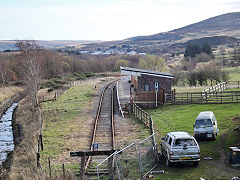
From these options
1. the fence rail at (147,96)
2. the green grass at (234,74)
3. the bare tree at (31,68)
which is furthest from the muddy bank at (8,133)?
the green grass at (234,74)

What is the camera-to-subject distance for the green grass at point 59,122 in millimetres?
22188

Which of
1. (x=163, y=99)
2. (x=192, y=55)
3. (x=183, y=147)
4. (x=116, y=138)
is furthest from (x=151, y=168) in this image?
(x=192, y=55)

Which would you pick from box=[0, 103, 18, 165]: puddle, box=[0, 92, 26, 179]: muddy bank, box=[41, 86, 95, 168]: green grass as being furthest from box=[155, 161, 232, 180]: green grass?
box=[0, 103, 18, 165]: puddle

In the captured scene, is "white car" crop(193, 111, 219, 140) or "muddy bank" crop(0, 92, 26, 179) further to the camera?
"muddy bank" crop(0, 92, 26, 179)

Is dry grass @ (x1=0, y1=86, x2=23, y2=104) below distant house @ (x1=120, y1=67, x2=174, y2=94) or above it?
below

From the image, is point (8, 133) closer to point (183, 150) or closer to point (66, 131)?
point (66, 131)

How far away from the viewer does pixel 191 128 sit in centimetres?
2456

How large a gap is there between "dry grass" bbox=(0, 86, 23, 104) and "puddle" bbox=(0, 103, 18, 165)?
14028 mm

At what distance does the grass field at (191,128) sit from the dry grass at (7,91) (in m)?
33.0

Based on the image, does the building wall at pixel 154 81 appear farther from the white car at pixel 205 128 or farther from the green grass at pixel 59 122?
the white car at pixel 205 128

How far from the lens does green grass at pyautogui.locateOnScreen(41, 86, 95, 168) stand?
72.8 feet

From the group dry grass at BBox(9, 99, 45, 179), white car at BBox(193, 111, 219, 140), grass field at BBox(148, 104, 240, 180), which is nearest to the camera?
grass field at BBox(148, 104, 240, 180)

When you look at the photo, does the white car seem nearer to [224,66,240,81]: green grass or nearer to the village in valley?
the village in valley

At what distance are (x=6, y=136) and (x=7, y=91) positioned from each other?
34962 millimetres
